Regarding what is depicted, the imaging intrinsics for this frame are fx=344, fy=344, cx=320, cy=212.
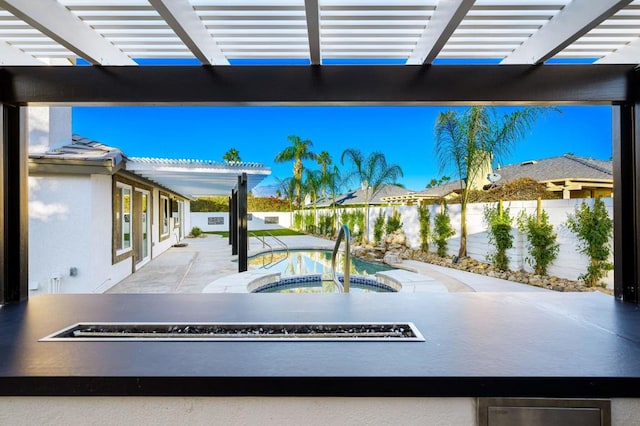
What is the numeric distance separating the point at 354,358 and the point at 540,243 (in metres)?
8.03

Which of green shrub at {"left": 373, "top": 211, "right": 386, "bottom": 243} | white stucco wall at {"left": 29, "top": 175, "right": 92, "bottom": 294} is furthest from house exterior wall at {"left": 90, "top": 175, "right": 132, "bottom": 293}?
green shrub at {"left": 373, "top": 211, "right": 386, "bottom": 243}

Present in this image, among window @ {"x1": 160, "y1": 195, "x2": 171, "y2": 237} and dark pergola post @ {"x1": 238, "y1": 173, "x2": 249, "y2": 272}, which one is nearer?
dark pergola post @ {"x1": 238, "y1": 173, "x2": 249, "y2": 272}

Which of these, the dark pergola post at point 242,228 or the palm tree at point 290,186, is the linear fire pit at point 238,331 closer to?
the dark pergola post at point 242,228

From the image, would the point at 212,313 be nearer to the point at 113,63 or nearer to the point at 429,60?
the point at 113,63

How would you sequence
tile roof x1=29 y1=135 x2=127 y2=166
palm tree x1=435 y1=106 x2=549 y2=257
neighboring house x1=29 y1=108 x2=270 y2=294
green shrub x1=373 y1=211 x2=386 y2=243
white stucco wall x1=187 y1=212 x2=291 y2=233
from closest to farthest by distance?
tile roof x1=29 y1=135 x2=127 y2=166 → neighboring house x1=29 y1=108 x2=270 y2=294 → palm tree x1=435 y1=106 x2=549 y2=257 → green shrub x1=373 y1=211 x2=386 y2=243 → white stucco wall x1=187 y1=212 x2=291 y2=233

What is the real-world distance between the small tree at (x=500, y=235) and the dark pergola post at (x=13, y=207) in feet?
30.1

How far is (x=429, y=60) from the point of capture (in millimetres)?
2484

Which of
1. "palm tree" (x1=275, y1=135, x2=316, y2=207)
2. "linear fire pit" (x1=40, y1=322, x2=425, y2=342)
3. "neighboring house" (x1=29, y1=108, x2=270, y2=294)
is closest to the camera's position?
"linear fire pit" (x1=40, y1=322, x2=425, y2=342)

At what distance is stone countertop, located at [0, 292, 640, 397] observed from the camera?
4.28 ft

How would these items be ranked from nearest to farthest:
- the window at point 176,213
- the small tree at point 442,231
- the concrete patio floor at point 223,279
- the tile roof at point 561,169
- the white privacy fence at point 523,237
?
the concrete patio floor at point 223,279
the white privacy fence at point 523,237
the small tree at point 442,231
the tile roof at point 561,169
the window at point 176,213

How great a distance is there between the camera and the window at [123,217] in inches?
321

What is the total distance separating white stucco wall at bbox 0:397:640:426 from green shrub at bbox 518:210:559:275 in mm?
7520

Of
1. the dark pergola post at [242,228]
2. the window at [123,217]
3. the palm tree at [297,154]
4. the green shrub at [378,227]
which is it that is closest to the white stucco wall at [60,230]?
the window at [123,217]

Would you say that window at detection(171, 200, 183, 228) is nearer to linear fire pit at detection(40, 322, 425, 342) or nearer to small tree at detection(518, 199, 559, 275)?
small tree at detection(518, 199, 559, 275)
